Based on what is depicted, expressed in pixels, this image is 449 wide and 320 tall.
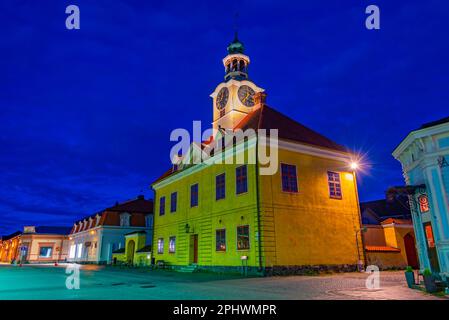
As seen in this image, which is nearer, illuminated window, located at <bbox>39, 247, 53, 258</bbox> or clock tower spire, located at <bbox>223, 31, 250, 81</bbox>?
clock tower spire, located at <bbox>223, 31, 250, 81</bbox>

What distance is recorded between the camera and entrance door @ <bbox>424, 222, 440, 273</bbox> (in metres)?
12.0

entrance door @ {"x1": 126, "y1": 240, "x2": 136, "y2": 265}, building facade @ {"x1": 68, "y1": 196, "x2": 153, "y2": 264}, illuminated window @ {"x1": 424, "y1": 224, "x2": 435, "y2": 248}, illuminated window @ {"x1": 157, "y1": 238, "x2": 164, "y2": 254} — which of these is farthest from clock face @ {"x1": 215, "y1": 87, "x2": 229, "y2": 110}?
illuminated window @ {"x1": 424, "y1": 224, "x2": 435, "y2": 248}

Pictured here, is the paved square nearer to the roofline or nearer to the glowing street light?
the glowing street light

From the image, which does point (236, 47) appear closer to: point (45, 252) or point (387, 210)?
point (387, 210)

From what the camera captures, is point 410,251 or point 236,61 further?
point 236,61

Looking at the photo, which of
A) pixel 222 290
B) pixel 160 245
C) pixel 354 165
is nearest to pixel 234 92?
pixel 354 165

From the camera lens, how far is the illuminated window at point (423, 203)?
12336 millimetres

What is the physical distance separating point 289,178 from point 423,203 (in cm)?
825

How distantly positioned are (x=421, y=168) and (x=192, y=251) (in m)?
17.2

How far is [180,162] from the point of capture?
28578 mm

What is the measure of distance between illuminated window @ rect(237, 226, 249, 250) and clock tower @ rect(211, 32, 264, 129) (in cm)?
1303

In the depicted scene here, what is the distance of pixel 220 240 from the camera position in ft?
70.9

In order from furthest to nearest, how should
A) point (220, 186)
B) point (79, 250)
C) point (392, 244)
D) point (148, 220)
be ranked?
point (79, 250) < point (148, 220) < point (392, 244) < point (220, 186)
